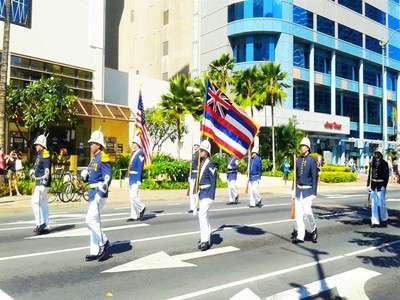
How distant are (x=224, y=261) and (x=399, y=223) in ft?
23.4

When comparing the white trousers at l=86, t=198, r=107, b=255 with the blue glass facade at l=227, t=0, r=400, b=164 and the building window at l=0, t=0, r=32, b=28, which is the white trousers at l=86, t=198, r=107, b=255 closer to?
the building window at l=0, t=0, r=32, b=28

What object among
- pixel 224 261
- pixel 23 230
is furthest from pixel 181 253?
pixel 23 230

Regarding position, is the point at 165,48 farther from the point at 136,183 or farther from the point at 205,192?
the point at 205,192

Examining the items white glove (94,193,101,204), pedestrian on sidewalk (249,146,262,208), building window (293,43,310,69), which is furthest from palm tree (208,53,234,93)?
white glove (94,193,101,204)

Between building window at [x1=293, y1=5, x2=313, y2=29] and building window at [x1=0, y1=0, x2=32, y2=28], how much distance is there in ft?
95.8

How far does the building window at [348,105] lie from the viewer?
54.3 meters

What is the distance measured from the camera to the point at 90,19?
95.5ft

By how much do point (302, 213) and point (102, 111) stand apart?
21.8 metres

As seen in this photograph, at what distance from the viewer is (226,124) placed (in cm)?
951

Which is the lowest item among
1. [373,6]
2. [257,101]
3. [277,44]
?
[257,101]

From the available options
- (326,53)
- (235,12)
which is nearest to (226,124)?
(235,12)

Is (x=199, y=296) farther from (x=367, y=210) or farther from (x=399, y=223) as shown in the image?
(x=367, y=210)

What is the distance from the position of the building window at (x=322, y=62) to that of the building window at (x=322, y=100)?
2.27 meters

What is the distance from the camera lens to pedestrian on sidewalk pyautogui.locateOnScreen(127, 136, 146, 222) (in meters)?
11.8
